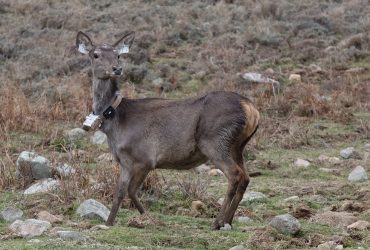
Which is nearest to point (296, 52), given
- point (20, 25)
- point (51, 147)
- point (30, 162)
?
point (20, 25)

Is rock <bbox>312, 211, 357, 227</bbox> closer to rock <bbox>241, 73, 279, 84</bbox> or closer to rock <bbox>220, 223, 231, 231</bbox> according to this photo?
rock <bbox>220, 223, 231, 231</bbox>

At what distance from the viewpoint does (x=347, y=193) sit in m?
9.36

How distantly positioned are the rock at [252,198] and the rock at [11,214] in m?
2.43

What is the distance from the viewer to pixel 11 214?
783 cm

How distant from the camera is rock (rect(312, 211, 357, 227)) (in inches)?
302

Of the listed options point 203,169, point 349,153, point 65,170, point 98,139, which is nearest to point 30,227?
point 65,170

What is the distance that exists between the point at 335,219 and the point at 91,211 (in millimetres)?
2348

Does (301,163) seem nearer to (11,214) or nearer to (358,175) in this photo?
(358,175)

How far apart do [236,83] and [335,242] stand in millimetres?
10001

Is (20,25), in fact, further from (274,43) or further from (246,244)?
(246,244)

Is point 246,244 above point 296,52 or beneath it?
above

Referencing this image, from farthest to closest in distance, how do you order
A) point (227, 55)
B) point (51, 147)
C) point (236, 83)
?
1. point (227, 55)
2. point (236, 83)
3. point (51, 147)

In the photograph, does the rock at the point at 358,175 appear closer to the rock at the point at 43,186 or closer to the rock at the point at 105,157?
the rock at the point at 105,157

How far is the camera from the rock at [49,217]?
751 cm
